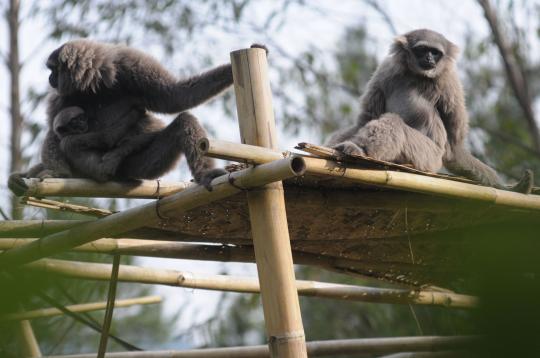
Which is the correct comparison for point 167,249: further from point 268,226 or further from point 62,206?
point 268,226

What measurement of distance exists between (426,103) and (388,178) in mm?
2211

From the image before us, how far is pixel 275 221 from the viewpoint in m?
3.59

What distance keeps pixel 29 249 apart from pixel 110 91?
158cm

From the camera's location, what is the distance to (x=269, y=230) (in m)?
3.59

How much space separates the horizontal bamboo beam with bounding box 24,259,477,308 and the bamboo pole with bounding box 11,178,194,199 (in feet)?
1.60

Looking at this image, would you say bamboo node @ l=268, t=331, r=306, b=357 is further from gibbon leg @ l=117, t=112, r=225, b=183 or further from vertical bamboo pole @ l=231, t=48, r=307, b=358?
gibbon leg @ l=117, t=112, r=225, b=183

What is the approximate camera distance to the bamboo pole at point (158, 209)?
10.9 ft

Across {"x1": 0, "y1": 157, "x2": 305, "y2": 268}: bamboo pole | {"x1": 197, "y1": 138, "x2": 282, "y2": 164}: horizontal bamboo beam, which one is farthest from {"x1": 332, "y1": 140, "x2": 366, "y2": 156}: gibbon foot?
{"x1": 0, "y1": 157, "x2": 305, "y2": 268}: bamboo pole

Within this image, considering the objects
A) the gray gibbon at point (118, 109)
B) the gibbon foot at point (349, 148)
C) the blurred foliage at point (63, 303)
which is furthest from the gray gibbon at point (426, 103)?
the blurred foliage at point (63, 303)

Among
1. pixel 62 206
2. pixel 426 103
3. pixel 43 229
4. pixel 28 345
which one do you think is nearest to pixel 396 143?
pixel 426 103

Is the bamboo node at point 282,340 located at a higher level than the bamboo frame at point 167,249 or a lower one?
lower

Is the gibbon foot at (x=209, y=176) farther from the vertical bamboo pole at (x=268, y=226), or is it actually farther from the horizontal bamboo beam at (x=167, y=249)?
the horizontal bamboo beam at (x=167, y=249)

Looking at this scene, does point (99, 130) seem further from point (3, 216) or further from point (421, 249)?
point (421, 249)

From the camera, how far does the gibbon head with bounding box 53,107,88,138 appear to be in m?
5.01
